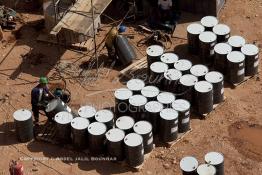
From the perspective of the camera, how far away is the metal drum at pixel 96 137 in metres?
16.9

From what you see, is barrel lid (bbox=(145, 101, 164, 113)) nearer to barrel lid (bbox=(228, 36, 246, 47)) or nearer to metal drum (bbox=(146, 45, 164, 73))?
metal drum (bbox=(146, 45, 164, 73))

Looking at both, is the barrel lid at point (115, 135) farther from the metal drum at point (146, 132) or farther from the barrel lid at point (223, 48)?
the barrel lid at point (223, 48)

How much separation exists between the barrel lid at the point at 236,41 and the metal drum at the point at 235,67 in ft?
1.82

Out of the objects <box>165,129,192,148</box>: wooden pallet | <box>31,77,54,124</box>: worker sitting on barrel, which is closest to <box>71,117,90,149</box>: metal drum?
<box>31,77,54,124</box>: worker sitting on barrel

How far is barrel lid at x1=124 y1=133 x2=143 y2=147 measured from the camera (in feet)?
54.2

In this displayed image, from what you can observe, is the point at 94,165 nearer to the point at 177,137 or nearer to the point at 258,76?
the point at 177,137

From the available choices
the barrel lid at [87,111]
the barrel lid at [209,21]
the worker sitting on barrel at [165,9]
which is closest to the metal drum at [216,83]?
the barrel lid at [209,21]

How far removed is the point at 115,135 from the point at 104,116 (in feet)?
2.74

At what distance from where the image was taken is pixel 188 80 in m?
18.4

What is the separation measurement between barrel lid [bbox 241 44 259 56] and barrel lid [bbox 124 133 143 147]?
490cm

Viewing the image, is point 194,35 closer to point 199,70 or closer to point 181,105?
point 199,70

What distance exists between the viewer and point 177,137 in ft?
58.1

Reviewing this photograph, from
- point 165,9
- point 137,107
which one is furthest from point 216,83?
point 165,9

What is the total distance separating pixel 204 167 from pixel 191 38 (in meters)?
5.88
